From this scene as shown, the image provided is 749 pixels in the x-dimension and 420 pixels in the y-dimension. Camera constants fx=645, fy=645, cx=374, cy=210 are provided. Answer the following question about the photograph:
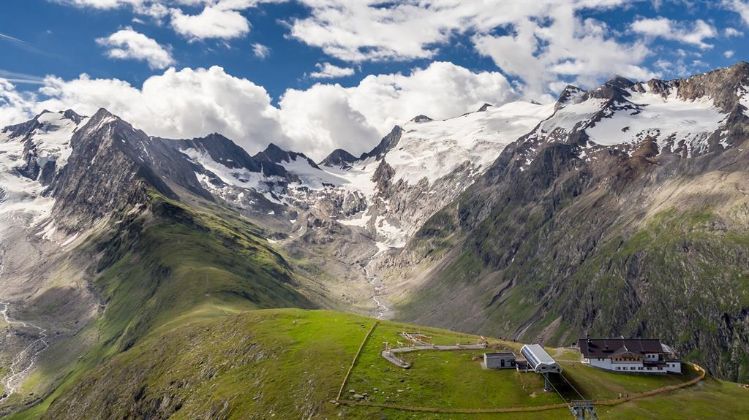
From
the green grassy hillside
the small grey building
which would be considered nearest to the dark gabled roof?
the green grassy hillside

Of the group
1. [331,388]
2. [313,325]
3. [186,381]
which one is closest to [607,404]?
[331,388]

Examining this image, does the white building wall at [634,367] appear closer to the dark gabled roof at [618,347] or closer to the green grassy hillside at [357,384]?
the dark gabled roof at [618,347]

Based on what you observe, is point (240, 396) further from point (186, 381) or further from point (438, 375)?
point (438, 375)

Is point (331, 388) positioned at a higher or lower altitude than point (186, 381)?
higher

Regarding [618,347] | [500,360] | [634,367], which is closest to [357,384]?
[500,360]

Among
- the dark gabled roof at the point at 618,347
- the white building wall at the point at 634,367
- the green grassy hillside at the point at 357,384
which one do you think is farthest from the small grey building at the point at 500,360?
the white building wall at the point at 634,367

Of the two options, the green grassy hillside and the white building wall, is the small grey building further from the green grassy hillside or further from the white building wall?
the white building wall

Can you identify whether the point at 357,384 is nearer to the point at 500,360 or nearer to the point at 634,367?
the point at 500,360

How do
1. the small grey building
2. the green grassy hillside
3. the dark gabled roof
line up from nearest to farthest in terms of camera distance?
1. the green grassy hillside
2. the small grey building
3. the dark gabled roof
